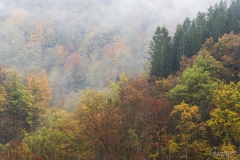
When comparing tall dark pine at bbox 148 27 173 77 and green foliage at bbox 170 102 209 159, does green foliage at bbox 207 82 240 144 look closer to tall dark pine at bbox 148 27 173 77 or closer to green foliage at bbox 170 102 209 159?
green foliage at bbox 170 102 209 159

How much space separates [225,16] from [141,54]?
58930mm

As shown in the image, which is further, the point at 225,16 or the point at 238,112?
the point at 225,16

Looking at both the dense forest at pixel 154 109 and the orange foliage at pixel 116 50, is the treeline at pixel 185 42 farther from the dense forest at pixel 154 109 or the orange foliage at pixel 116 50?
the orange foliage at pixel 116 50

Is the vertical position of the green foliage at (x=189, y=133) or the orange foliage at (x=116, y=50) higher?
the orange foliage at (x=116, y=50)

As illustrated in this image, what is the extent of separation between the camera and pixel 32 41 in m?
128

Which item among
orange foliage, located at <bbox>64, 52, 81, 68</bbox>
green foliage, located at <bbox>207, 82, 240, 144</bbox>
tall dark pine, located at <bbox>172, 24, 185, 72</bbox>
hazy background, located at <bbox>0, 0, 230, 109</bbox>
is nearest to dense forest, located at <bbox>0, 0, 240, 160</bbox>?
green foliage, located at <bbox>207, 82, 240, 144</bbox>

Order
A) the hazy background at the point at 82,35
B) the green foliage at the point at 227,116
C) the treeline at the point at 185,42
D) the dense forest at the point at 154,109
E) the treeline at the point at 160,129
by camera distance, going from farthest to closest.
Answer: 1. the hazy background at the point at 82,35
2. the treeline at the point at 185,42
3. the dense forest at the point at 154,109
4. the treeline at the point at 160,129
5. the green foliage at the point at 227,116

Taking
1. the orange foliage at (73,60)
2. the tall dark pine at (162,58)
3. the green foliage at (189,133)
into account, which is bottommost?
the green foliage at (189,133)

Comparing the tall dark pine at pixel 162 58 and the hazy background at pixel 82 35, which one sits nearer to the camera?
the tall dark pine at pixel 162 58

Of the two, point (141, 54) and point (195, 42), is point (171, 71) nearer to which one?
point (195, 42)

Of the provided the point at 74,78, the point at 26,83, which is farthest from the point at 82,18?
the point at 26,83

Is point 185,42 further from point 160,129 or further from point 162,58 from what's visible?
point 160,129

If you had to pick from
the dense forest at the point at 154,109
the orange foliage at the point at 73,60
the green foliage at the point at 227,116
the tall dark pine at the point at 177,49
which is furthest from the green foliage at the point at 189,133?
the orange foliage at the point at 73,60

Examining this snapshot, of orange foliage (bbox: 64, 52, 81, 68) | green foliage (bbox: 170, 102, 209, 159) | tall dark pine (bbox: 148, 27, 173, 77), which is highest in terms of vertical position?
orange foliage (bbox: 64, 52, 81, 68)
